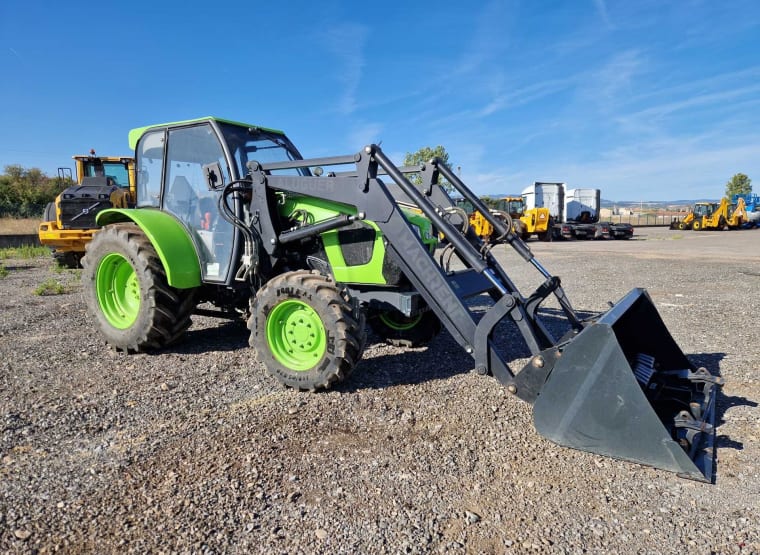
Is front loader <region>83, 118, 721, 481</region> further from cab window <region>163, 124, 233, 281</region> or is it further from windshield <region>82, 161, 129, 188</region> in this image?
windshield <region>82, 161, 129, 188</region>

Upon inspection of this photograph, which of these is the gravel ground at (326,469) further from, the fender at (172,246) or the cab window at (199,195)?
the cab window at (199,195)

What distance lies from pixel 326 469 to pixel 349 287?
1.96 meters

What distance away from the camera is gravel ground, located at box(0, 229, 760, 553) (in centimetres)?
227

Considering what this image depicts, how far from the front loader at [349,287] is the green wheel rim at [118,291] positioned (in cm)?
1

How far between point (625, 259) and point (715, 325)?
376 inches

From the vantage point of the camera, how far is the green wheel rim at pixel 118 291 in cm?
522

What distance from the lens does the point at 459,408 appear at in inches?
147

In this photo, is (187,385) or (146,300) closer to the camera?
(187,385)

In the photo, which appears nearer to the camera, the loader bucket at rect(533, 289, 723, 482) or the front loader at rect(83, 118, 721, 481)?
the loader bucket at rect(533, 289, 723, 482)

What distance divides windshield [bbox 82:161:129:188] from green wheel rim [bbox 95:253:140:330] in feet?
29.2

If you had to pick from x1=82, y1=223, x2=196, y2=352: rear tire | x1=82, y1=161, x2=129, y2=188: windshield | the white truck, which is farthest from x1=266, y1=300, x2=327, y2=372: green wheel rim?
the white truck

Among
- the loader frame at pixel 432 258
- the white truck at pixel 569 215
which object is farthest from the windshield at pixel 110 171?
the white truck at pixel 569 215

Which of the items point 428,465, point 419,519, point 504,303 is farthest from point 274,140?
point 419,519

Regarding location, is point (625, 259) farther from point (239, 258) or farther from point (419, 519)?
point (419, 519)
